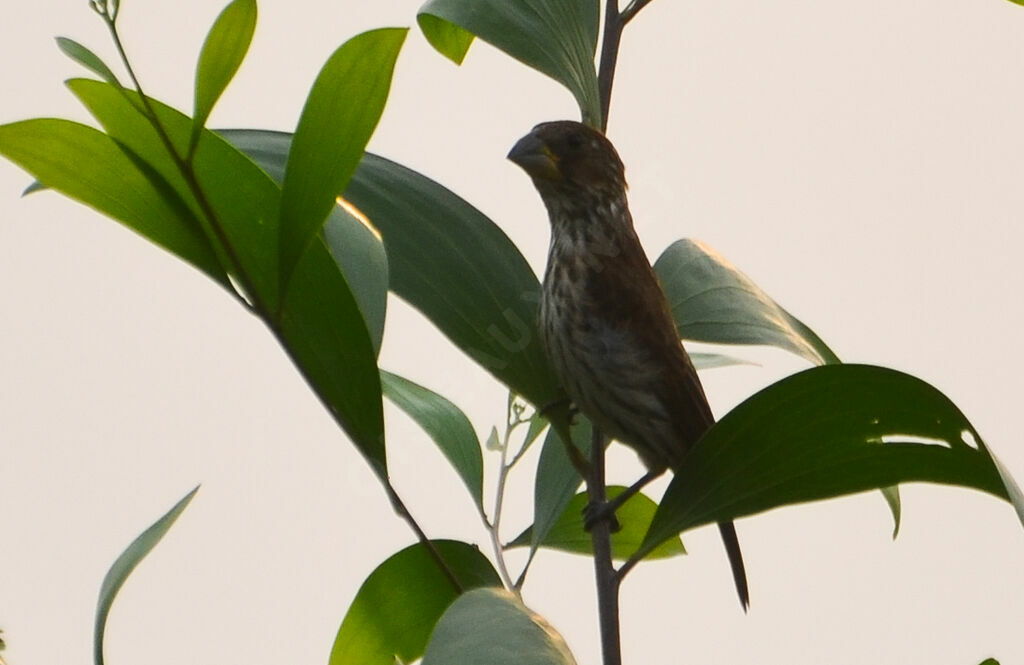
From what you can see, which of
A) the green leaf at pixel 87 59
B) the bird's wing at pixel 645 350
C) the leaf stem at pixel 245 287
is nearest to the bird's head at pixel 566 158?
the bird's wing at pixel 645 350

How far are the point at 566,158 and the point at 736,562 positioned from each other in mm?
647

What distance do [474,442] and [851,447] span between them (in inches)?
20.0

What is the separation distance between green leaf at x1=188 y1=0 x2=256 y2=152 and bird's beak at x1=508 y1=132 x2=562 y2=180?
781 millimetres

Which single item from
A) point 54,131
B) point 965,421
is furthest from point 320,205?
point 965,421

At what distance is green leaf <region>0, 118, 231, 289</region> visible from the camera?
1.17m

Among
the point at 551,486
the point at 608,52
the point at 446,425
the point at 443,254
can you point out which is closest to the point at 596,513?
the point at 551,486

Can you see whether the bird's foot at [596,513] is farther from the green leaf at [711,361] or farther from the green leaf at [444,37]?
the green leaf at [444,37]

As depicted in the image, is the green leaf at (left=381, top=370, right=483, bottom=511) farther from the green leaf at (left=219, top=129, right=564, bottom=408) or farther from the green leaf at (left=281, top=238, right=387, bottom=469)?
the green leaf at (left=281, top=238, right=387, bottom=469)

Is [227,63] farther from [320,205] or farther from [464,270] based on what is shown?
[464,270]

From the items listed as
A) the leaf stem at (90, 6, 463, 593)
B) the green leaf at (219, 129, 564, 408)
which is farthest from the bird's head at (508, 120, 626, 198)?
the leaf stem at (90, 6, 463, 593)

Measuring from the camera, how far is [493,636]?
1018mm

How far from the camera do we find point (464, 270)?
4.79 feet

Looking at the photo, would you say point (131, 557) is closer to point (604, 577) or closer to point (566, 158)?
point (604, 577)

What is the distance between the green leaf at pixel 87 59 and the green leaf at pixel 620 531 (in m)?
0.83
